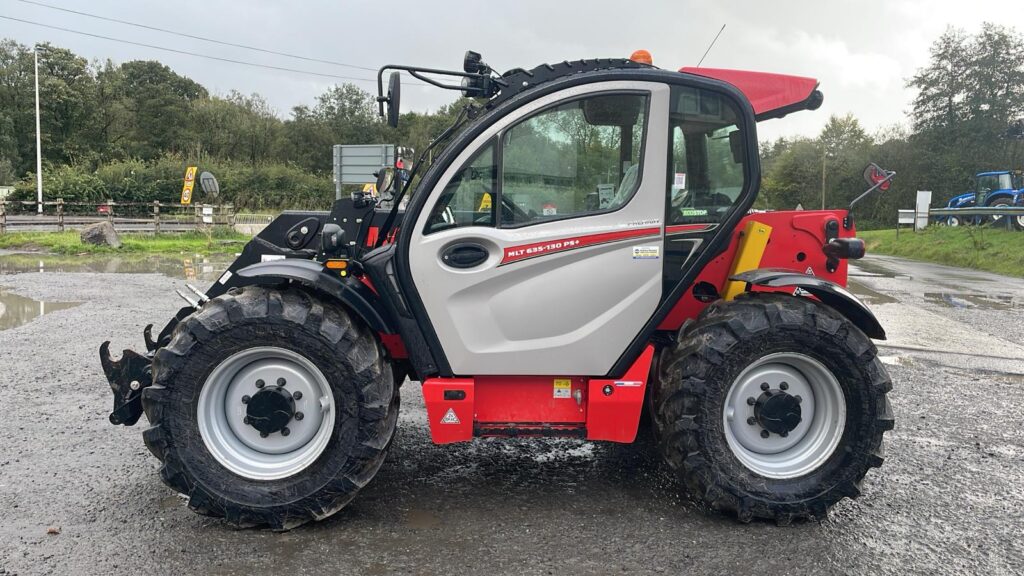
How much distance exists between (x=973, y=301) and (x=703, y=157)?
1303cm

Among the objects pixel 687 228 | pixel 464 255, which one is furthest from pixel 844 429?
pixel 464 255

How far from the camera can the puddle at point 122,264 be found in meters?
15.3

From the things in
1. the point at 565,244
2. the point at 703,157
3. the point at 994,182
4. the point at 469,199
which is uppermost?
the point at 994,182

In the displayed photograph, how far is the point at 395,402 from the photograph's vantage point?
371 centimetres

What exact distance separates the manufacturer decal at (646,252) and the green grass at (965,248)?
809 inches

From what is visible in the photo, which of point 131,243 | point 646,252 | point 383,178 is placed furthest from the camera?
point 131,243

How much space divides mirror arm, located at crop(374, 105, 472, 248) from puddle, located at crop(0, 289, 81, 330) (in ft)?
24.1

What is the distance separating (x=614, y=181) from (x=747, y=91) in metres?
1.04

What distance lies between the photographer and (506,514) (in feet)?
12.2

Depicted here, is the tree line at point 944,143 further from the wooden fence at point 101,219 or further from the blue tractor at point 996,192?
the wooden fence at point 101,219

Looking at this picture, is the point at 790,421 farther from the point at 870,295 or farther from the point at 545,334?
Answer: the point at 870,295

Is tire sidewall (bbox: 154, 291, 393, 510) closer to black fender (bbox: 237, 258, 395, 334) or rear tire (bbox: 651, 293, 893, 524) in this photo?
black fender (bbox: 237, 258, 395, 334)

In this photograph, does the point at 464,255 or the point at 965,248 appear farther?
the point at 965,248

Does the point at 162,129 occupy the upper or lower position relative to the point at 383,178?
upper
